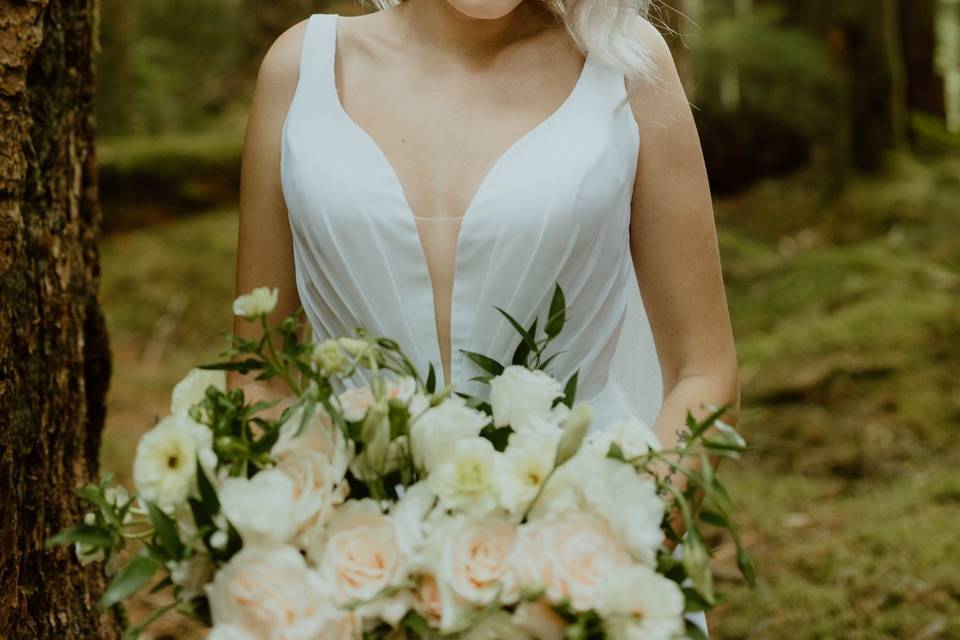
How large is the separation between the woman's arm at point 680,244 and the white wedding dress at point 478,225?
4 centimetres

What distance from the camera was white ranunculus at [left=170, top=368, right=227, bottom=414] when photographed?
60.9 inches

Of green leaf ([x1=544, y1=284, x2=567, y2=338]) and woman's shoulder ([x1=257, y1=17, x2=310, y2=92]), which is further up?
woman's shoulder ([x1=257, y1=17, x2=310, y2=92])

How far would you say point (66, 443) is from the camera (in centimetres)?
245

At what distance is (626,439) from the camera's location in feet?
4.99

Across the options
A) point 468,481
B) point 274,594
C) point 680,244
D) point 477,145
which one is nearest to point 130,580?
point 274,594

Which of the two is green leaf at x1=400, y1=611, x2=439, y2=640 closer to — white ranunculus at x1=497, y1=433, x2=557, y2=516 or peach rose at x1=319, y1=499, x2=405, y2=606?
peach rose at x1=319, y1=499, x2=405, y2=606

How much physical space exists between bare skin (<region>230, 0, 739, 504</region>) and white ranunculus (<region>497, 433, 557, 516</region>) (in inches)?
27.2

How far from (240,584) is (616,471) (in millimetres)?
467

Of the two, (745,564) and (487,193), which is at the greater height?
(487,193)

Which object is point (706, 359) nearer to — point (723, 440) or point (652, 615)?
point (723, 440)

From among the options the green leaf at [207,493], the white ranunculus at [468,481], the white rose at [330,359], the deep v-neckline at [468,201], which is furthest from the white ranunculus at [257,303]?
the deep v-neckline at [468,201]

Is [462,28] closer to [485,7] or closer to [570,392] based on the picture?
[485,7]

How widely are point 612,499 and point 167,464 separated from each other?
1.78 feet

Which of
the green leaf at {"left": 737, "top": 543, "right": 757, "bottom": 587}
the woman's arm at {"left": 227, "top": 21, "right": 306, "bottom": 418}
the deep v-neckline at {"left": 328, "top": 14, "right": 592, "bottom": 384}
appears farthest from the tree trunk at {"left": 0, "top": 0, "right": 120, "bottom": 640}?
the green leaf at {"left": 737, "top": 543, "right": 757, "bottom": 587}
